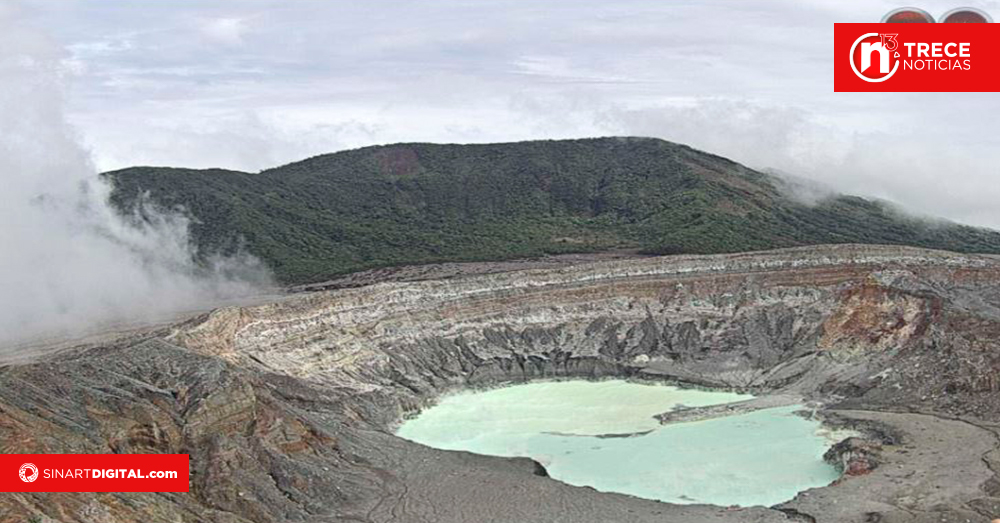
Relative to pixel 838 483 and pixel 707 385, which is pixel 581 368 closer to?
pixel 707 385

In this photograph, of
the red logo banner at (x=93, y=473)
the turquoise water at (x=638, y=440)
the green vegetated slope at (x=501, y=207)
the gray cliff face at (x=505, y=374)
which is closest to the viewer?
the red logo banner at (x=93, y=473)

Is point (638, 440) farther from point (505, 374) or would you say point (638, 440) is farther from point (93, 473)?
point (93, 473)

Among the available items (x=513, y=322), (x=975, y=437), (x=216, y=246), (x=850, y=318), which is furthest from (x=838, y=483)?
(x=216, y=246)

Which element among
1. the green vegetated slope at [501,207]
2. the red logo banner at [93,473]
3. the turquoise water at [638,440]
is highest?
the green vegetated slope at [501,207]

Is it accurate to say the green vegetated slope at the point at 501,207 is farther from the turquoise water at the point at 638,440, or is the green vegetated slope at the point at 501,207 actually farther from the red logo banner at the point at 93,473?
the red logo banner at the point at 93,473

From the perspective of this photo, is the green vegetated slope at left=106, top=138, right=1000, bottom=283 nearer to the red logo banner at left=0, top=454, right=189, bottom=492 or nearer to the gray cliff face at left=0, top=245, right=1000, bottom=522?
the gray cliff face at left=0, top=245, right=1000, bottom=522

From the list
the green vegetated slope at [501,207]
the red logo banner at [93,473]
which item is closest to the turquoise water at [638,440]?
the red logo banner at [93,473]
